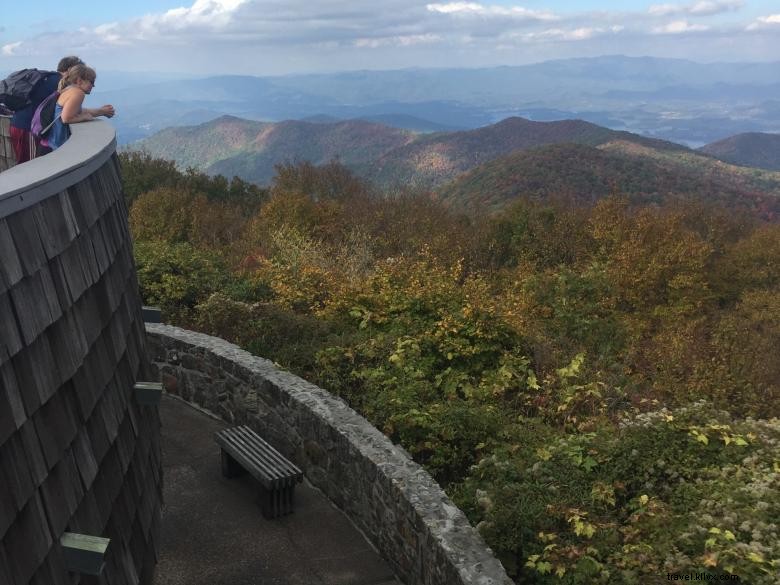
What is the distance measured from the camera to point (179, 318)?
1015 centimetres

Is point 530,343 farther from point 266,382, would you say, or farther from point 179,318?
point 179,318

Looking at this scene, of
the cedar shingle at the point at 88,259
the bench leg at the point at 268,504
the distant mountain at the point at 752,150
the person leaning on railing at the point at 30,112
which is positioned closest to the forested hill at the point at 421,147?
the distant mountain at the point at 752,150

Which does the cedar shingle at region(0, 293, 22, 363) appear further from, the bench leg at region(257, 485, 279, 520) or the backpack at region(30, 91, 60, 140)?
the bench leg at region(257, 485, 279, 520)

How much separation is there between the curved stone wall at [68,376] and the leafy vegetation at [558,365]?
9.43ft

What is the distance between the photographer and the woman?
14.5ft

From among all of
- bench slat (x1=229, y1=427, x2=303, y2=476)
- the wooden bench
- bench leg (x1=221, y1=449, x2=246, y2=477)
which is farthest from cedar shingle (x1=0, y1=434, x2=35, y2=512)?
bench leg (x1=221, y1=449, x2=246, y2=477)

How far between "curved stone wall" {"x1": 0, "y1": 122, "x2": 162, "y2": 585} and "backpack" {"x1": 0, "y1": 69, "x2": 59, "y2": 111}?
213 cm

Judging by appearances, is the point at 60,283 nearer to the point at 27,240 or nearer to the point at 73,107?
the point at 27,240

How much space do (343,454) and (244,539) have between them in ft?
3.86

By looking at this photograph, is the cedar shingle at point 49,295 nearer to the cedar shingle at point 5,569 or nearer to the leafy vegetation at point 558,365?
the cedar shingle at point 5,569

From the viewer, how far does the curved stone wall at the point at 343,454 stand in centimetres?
455

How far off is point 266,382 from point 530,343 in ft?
13.7

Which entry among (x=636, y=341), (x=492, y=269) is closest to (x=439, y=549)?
(x=636, y=341)

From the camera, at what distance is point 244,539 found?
5.65m
